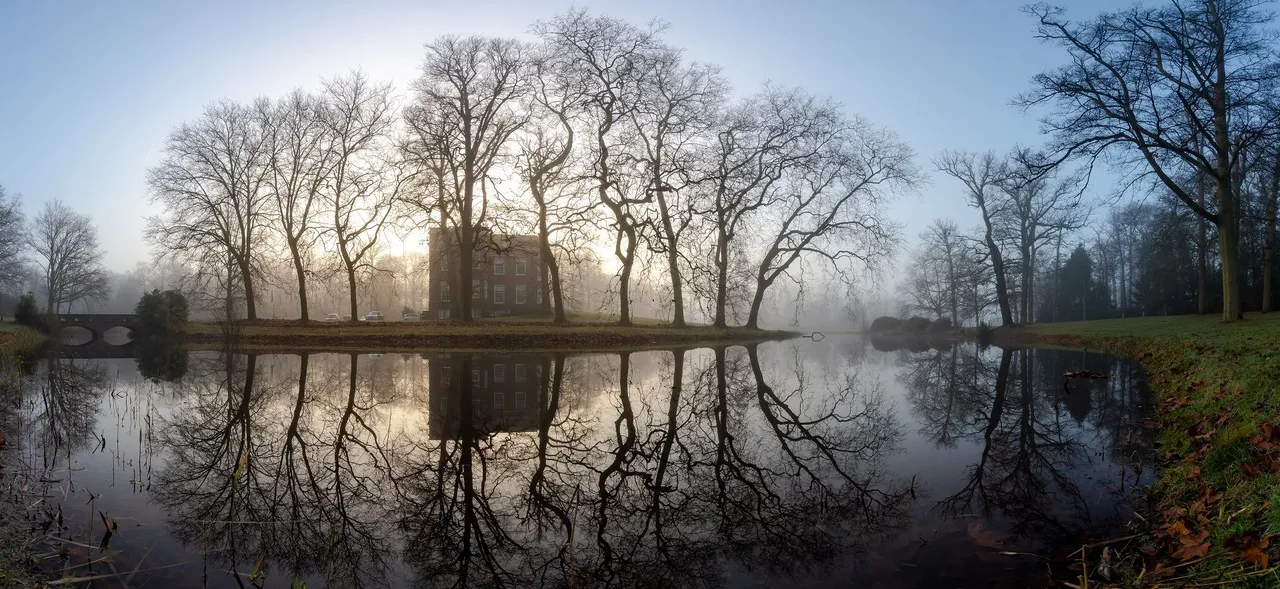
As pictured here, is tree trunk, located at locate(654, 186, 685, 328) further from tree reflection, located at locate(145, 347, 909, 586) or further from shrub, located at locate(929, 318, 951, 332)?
shrub, located at locate(929, 318, 951, 332)

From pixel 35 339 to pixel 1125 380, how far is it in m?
46.0

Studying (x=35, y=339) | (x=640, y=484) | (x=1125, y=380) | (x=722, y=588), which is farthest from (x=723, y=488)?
(x=35, y=339)

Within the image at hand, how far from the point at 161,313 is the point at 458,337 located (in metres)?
22.2

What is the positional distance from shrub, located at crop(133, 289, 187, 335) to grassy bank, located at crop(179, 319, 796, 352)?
13.3 feet

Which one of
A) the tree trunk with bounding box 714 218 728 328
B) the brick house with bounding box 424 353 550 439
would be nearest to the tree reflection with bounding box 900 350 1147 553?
the brick house with bounding box 424 353 550 439

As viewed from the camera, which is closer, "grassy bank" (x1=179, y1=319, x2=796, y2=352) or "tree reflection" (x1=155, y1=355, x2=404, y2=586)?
"tree reflection" (x1=155, y1=355, x2=404, y2=586)

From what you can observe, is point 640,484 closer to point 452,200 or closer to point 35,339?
point 452,200

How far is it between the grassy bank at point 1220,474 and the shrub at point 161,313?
40.8 metres

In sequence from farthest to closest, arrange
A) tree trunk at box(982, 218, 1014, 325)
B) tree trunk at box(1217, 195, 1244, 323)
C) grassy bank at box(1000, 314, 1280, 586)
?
1. tree trunk at box(982, 218, 1014, 325)
2. tree trunk at box(1217, 195, 1244, 323)
3. grassy bank at box(1000, 314, 1280, 586)

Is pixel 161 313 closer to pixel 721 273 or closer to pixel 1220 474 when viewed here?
pixel 721 273

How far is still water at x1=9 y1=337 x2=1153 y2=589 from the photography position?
13.5 ft

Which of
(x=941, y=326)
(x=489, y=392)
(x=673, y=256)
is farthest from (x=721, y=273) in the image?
(x=941, y=326)

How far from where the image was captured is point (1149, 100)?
19812 mm

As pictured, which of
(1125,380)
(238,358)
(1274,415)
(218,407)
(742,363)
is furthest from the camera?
(238,358)
